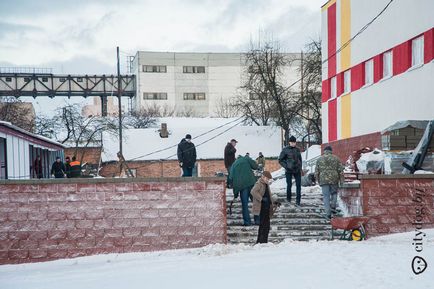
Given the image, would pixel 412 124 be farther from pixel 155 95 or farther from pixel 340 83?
pixel 155 95

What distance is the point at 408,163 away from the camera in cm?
1428

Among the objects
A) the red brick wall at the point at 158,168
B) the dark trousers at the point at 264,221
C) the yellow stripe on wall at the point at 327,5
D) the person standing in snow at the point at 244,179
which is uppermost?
the yellow stripe on wall at the point at 327,5

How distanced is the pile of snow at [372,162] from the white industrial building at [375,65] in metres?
2.29

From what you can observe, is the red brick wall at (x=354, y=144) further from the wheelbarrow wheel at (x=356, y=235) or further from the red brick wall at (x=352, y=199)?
the wheelbarrow wheel at (x=356, y=235)

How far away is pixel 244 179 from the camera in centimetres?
1237

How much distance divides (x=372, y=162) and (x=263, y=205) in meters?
5.82

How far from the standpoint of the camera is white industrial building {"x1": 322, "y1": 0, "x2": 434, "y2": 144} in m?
16.9

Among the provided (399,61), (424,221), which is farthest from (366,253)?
(399,61)

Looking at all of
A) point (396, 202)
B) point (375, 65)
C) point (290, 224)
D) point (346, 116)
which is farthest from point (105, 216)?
point (346, 116)

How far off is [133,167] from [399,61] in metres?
24.8

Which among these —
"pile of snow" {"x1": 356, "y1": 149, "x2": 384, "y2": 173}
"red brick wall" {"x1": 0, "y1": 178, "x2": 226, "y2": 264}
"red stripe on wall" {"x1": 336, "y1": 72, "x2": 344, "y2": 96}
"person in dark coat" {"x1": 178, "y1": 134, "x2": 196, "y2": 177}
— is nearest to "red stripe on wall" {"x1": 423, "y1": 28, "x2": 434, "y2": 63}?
"pile of snow" {"x1": 356, "y1": 149, "x2": 384, "y2": 173}

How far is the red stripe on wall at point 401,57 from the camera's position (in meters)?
17.8

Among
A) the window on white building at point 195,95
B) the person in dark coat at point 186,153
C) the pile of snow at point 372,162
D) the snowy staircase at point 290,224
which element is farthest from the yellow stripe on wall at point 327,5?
the window on white building at point 195,95

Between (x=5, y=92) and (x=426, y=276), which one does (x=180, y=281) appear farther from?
(x=5, y=92)
